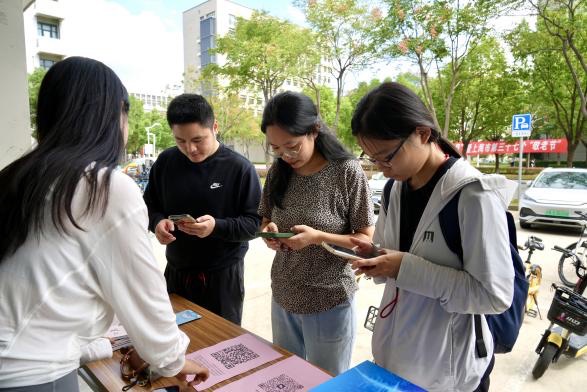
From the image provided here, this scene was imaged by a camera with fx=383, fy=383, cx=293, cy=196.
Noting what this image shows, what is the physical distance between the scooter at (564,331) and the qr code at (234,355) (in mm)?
2241

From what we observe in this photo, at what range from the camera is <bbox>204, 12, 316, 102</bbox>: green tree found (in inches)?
406

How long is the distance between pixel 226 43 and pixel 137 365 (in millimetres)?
A: 10858

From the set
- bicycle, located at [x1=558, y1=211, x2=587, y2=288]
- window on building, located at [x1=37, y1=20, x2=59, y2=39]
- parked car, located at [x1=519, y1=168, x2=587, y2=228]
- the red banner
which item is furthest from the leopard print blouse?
window on building, located at [x1=37, y1=20, x2=59, y2=39]

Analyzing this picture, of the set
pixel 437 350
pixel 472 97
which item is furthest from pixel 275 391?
pixel 472 97

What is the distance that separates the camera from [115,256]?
0.79 meters

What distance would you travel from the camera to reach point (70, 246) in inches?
29.8

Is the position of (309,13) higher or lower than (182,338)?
higher

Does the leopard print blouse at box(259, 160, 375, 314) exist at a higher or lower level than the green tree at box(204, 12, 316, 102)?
lower

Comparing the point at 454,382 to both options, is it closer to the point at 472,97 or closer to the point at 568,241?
the point at 568,241

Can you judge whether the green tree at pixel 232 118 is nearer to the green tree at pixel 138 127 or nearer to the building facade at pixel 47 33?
the building facade at pixel 47 33

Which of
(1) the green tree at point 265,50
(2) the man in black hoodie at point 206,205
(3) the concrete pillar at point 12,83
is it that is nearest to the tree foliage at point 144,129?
(1) the green tree at point 265,50

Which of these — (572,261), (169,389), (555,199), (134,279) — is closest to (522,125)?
(555,199)

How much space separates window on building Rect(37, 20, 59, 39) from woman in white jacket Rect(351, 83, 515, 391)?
73.8 ft

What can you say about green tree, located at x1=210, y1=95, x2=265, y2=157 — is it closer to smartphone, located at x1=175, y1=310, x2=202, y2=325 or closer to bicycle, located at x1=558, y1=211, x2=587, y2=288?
bicycle, located at x1=558, y1=211, x2=587, y2=288
